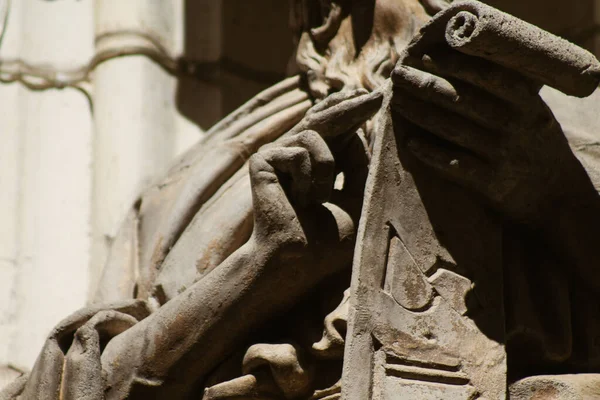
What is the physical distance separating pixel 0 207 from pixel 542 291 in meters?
1.36

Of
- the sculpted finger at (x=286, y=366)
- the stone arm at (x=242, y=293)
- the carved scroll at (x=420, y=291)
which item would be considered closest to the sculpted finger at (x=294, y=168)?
the stone arm at (x=242, y=293)

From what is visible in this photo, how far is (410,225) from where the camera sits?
7.73 feet

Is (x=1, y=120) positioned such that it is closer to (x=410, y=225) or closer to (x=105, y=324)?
(x=105, y=324)

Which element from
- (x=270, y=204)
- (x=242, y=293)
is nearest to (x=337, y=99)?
(x=270, y=204)

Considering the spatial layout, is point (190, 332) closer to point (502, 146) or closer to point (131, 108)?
point (502, 146)

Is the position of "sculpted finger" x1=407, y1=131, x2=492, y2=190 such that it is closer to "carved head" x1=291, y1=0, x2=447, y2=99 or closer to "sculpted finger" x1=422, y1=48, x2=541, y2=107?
"sculpted finger" x1=422, y1=48, x2=541, y2=107

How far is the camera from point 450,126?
2.33m

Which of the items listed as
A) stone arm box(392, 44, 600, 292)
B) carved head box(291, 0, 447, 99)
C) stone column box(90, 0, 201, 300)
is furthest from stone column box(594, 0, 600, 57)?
stone arm box(392, 44, 600, 292)

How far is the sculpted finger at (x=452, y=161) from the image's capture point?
2.35m

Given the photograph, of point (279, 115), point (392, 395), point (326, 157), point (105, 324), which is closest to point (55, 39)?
point (279, 115)

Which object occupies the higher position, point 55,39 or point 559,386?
point 55,39

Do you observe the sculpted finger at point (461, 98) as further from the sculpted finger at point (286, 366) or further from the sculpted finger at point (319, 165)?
the sculpted finger at point (286, 366)

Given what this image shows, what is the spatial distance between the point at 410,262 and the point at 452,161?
0.15 meters

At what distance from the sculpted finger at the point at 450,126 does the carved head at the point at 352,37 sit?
0.46 metres
